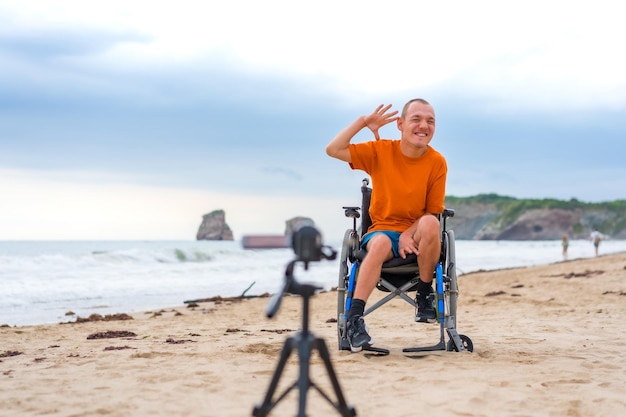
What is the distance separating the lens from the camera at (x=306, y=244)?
6.69ft

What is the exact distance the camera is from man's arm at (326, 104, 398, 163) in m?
4.39

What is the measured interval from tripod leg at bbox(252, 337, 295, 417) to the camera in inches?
11.0

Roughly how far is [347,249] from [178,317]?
4353mm

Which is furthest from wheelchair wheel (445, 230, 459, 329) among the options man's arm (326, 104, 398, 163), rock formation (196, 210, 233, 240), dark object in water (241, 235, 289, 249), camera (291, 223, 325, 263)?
dark object in water (241, 235, 289, 249)

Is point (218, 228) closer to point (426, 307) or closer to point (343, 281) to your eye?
point (343, 281)

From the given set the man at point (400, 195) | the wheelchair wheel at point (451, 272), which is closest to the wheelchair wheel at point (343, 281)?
the man at point (400, 195)

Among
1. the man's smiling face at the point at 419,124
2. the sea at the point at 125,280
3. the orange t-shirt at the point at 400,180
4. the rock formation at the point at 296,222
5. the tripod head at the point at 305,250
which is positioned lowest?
the sea at the point at 125,280

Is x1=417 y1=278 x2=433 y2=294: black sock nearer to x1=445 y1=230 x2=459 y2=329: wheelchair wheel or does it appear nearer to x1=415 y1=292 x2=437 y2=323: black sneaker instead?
x1=415 y1=292 x2=437 y2=323: black sneaker

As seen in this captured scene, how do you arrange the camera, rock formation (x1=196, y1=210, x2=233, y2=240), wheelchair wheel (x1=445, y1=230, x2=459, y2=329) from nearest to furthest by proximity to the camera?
the camera
rock formation (x1=196, y1=210, x2=233, y2=240)
wheelchair wheel (x1=445, y1=230, x2=459, y2=329)

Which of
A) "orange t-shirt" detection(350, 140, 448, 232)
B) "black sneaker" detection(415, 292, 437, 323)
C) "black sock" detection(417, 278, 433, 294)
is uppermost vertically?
"orange t-shirt" detection(350, 140, 448, 232)

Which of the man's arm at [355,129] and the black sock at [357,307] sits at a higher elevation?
the man's arm at [355,129]

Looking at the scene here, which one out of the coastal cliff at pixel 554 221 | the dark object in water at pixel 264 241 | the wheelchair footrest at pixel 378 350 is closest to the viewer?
the dark object in water at pixel 264 241

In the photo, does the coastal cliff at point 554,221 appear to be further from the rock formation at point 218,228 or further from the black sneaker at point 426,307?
the black sneaker at point 426,307

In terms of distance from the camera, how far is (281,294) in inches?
80.5
